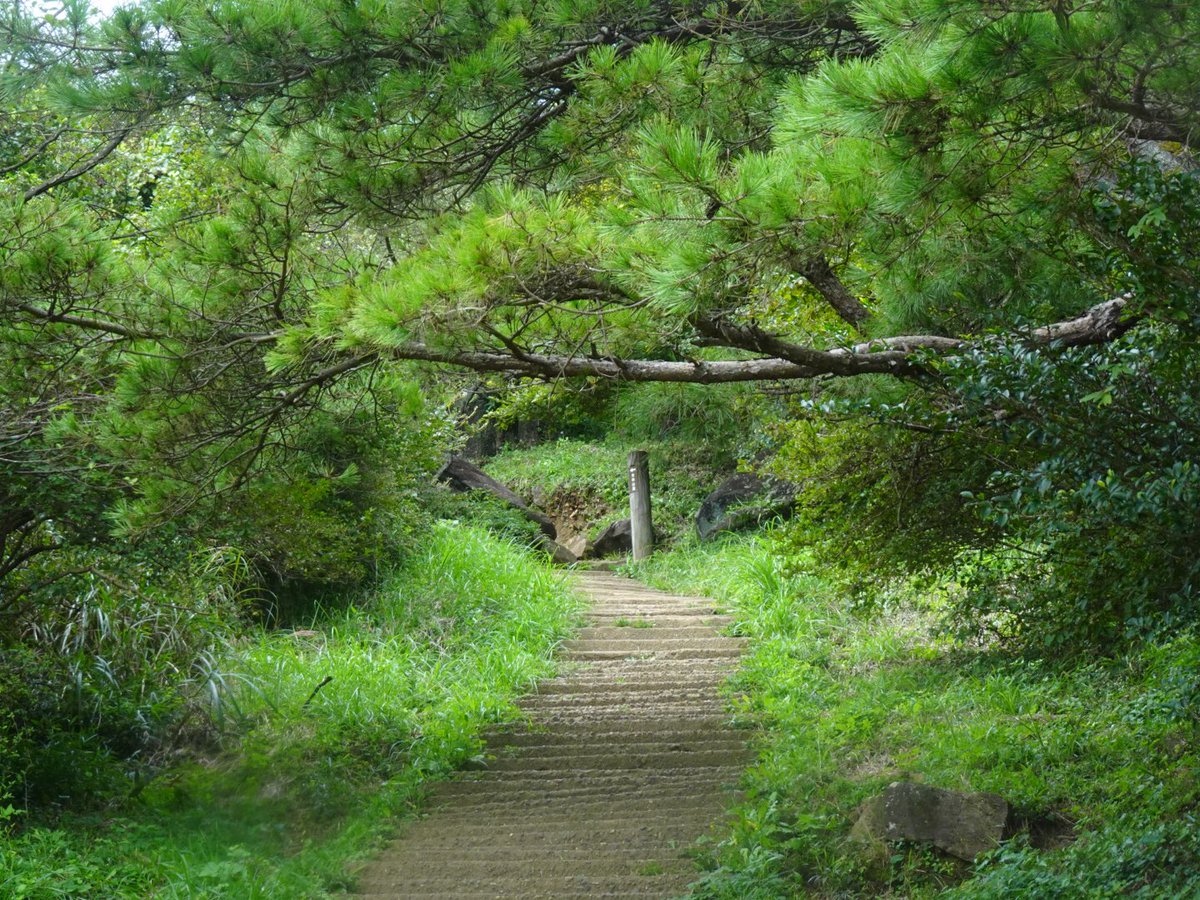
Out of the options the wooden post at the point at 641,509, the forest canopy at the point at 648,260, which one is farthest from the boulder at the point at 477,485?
the forest canopy at the point at 648,260

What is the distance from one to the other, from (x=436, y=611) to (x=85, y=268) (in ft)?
16.1

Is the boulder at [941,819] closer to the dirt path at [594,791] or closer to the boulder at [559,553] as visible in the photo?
the dirt path at [594,791]

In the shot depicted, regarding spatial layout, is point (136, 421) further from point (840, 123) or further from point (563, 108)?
point (840, 123)

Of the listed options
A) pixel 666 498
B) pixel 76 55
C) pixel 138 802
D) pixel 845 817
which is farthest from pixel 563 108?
pixel 666 498

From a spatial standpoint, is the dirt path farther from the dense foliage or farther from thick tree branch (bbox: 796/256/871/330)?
thick tree branch (bbox: 796/256/871/330)

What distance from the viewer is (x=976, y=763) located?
5.54 metres

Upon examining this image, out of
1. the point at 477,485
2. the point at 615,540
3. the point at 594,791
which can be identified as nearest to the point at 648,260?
the point at 594,791

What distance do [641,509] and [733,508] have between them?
132 cm

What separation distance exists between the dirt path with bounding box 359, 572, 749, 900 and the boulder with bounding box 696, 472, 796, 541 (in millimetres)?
3883

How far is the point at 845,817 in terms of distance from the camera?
17.5 ft

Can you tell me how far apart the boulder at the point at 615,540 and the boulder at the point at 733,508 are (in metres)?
1.49

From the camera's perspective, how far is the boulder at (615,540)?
1574cm

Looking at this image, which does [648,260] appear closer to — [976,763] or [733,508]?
[976,763]

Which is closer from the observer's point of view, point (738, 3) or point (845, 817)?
point (845, 817)
